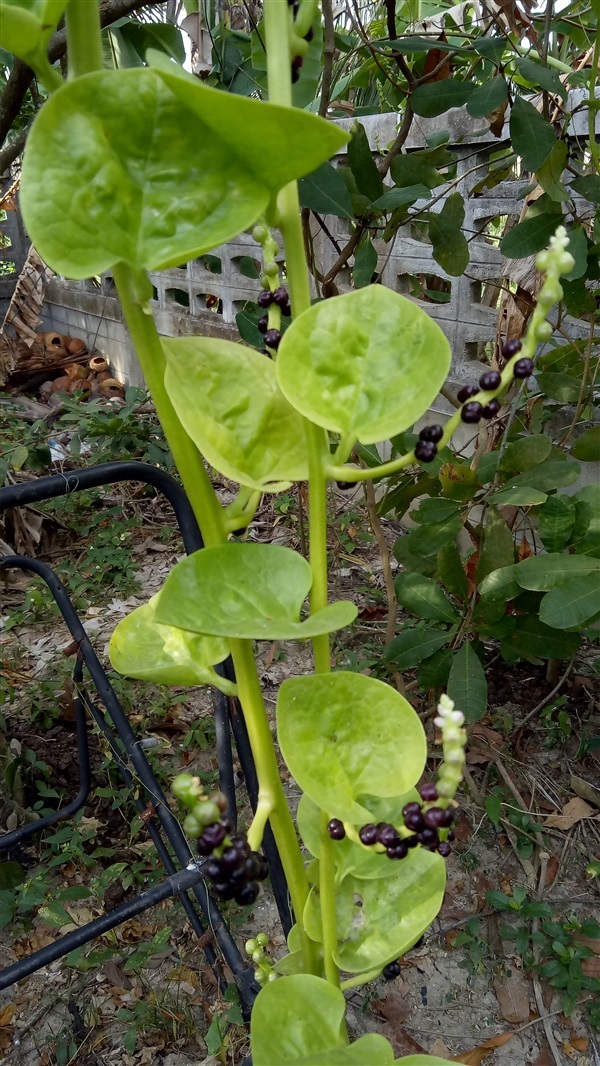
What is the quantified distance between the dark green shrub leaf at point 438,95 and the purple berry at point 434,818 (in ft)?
2.87

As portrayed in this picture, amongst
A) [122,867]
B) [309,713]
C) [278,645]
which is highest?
[309,713]

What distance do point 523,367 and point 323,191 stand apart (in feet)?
1.94

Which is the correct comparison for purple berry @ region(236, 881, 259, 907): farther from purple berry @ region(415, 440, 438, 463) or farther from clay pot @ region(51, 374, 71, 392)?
clay pot @ region(51, 374, 71, 392)

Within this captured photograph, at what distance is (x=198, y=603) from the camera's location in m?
0.25

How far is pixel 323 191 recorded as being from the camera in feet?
2.49

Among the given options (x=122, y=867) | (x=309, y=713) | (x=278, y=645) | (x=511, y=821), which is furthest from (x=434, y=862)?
(x=278, y=645)

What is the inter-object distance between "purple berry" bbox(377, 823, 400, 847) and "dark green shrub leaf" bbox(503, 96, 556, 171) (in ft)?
2.77

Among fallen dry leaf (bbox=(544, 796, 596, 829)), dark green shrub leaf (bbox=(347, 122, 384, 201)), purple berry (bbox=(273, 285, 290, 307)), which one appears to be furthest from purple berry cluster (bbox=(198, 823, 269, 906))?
fallen dry leaf (bbox=(544, 796, 596, 829))

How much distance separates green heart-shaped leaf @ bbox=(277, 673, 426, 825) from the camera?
27cm

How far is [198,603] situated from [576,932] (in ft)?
3.42

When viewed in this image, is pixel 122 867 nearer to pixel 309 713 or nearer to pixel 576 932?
pixel 576 932

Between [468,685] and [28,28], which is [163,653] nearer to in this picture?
[28,28]

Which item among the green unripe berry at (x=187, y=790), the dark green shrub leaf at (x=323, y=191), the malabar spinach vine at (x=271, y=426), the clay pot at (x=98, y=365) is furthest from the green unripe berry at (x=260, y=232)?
the clay pot at (x=98, y=365)

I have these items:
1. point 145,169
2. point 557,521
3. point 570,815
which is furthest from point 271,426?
point 570,815
